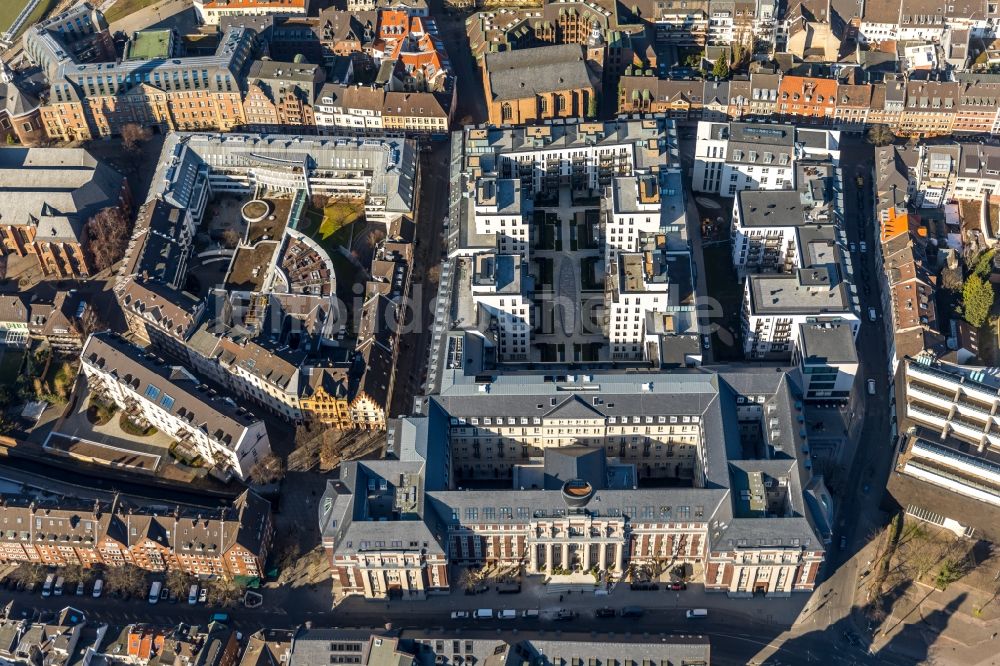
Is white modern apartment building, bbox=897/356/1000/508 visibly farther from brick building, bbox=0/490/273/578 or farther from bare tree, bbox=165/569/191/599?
bare tree, bbox=165/569/191/599

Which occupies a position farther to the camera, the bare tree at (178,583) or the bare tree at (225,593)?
the bare tree at (178,583)

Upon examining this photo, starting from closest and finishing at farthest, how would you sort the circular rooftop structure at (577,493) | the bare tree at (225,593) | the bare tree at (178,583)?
1. the circular rooftop structure at (577,493)
2. the bare tree at (225,593)
3. the bare tree at (178,583)

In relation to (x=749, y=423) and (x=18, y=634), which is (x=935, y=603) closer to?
(x=749, y=423)

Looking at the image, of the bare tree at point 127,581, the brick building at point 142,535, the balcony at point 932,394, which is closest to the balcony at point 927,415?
the balcony at point 932,394

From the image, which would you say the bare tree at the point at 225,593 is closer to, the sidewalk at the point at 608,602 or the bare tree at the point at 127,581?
the bare tree at the point at 127,581

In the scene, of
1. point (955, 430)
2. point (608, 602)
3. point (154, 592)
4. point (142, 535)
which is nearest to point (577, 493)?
point (608, 602)

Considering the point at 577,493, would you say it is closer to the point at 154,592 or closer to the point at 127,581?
the point at 154,592

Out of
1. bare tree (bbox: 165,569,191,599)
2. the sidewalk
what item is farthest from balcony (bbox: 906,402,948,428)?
bare tree (bbox: 165,569,191,599)
